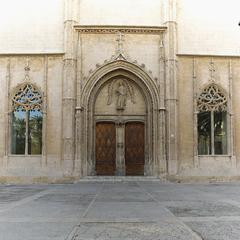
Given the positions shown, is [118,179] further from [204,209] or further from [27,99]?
[204,209]

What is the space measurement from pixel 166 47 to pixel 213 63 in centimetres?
262

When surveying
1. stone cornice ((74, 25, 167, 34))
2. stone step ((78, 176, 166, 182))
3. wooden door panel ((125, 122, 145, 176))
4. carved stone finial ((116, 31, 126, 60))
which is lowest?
stone step ((78, 176, 166, 182))

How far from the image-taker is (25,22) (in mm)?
20578

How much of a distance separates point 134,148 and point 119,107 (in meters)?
2.31

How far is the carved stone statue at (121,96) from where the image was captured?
20578 mm

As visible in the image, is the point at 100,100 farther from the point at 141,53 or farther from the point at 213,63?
the point at 213,63

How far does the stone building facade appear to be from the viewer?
64.6ft

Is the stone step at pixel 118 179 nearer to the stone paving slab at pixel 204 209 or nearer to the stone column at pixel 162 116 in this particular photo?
the stone column at pixel 162 116

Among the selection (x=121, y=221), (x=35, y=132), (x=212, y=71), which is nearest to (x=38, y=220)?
(x=121, y=221)

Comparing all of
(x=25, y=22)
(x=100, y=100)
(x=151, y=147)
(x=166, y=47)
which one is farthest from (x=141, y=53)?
(x=25, y=22)

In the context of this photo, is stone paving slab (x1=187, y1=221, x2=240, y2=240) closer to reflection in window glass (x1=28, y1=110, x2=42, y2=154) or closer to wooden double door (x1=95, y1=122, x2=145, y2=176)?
wooden double door (x1=95, y1=122, x2=145, y2=176)

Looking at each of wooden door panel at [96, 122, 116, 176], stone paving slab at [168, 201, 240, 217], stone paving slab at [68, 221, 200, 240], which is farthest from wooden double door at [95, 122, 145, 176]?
stone paving slab at [68, 221, 200, 240]

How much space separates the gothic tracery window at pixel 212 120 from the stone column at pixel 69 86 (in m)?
6.47

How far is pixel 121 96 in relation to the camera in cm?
2061
